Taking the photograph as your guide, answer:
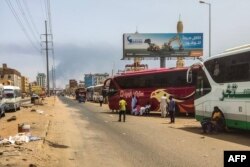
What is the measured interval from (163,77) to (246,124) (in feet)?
60.0

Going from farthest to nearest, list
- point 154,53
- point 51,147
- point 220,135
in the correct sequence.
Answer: point 154,53, point 220,135, point 51,147

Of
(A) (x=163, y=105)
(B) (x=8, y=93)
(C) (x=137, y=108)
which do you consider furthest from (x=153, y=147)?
(B) (x=8, y=93)

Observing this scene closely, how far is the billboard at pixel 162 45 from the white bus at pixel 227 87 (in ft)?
164

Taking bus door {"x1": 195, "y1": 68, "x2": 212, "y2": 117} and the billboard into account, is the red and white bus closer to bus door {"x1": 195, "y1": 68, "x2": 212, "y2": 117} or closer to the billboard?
bus door {"x1": 195, "y1": 68, "x2": 212, "y2": 117}

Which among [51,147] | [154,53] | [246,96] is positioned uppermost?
[154,53]

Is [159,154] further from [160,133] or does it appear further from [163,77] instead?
[163,77]

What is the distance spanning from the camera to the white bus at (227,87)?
65.5 ft

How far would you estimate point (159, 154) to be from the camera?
50.4ft

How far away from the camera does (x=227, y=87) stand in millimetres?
21500

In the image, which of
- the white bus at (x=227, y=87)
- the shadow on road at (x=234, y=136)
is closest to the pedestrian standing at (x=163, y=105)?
the white bus at (x=227, y=87)

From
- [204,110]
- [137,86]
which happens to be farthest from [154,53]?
[204,110]

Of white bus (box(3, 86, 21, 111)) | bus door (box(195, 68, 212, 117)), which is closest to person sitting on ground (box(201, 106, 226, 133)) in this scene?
bus door (box(195, 68, 212, 117))

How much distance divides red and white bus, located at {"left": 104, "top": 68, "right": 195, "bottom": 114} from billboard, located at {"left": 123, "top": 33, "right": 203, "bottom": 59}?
3165 cm

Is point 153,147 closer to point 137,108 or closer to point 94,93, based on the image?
point 137,108
